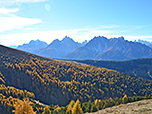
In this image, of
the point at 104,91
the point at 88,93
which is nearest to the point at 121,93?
the point at 104,91

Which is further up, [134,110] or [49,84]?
[134,110]

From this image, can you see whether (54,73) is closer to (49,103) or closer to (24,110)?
(49,103)

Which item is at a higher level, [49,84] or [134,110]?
[134,110]

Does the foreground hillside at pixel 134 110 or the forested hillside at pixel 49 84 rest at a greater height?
the foreground hillside at pixel 134 110

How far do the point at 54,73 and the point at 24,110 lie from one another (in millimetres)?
134493

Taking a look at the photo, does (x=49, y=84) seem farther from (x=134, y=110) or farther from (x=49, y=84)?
(x=134, y=110)

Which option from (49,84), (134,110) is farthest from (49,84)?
(134,110)

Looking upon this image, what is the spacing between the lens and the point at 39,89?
483 feet

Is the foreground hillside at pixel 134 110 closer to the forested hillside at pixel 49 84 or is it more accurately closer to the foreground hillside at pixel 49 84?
the forested hillside at pixel 49 84

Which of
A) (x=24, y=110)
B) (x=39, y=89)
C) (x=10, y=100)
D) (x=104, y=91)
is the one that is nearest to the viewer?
(x=24, y=110)

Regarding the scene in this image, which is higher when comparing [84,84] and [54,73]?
[54,73]

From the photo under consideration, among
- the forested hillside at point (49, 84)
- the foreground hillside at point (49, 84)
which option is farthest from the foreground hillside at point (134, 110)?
the foreground hillside at point (49, 84)

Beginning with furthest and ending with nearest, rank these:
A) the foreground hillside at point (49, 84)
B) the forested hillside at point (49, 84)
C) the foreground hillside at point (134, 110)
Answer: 1. the foreground hillside at point (49, 84)
2. the forested hillside at point (49, 84)
3. the foreground hillside at point (134, 110)

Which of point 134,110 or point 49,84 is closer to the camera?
point 134,110
